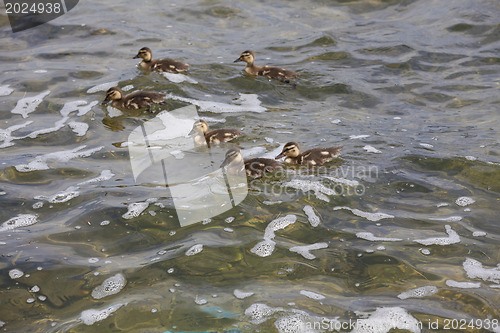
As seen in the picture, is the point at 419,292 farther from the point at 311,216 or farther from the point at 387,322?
the point at 311,216

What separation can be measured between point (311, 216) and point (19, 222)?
2986mm

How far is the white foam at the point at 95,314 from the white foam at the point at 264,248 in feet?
4.39

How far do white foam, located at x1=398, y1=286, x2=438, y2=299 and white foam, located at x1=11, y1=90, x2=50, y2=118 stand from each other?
627 cm

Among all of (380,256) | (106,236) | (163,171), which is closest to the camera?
(380,256)

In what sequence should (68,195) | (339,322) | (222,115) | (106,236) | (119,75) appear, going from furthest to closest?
(119,75) < (222,115) < (68,195) < (106,236) < (339,322)

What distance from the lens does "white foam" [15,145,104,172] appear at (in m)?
6.67

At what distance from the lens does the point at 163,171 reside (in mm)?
6766

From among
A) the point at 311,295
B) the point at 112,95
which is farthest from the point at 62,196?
the point at 311,295

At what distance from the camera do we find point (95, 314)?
4293mm

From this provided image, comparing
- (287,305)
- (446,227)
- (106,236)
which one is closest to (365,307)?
(287,305)

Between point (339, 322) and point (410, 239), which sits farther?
point (410, 239)

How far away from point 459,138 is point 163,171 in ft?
13.2

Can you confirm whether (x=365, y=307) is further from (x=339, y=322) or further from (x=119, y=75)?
(x=119, y=75)

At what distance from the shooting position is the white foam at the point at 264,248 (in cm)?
503
